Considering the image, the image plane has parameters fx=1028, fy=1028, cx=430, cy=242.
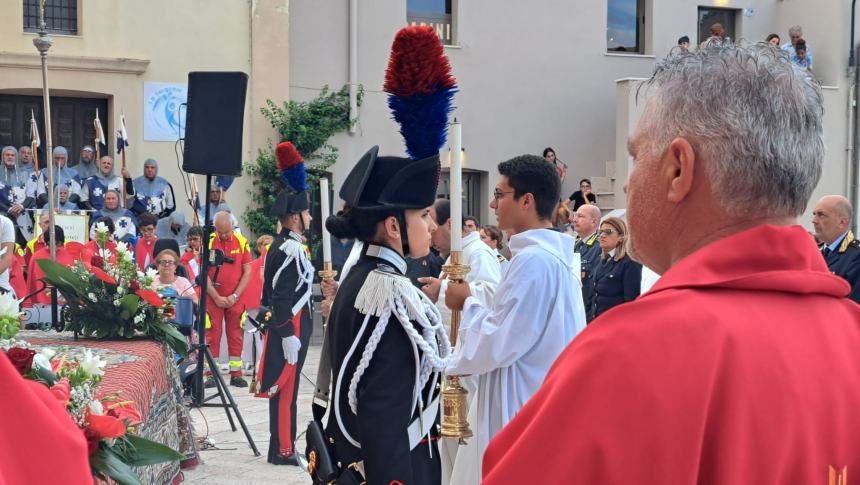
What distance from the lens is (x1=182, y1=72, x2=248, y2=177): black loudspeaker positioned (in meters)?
8.28

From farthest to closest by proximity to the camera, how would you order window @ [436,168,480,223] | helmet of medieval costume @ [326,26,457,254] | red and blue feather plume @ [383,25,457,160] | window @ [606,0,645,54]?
window @ [606,0,645,54] → window @ [436,168,480,223] → red and blue feather plume @ [383,25,457,160] → helmet of medieval costume @ [326,26,457,254]

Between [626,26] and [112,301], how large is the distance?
18480 mm

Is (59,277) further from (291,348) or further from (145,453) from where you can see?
(145,453)

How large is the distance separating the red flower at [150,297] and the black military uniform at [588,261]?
3995 mm

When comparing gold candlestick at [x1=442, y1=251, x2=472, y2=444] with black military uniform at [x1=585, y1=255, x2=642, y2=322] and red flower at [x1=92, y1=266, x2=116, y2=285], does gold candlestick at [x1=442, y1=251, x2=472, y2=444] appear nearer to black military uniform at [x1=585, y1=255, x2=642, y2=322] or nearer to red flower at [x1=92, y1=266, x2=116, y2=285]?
red flower at [x1=92, y1=266, x2=116, y2=285]

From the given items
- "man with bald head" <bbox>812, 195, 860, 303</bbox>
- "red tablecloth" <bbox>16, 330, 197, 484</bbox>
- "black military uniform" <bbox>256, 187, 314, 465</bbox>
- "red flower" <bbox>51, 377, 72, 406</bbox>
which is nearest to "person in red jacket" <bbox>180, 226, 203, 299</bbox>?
"black military uniform" <bbox>256, 187, 314, 465</bbox>

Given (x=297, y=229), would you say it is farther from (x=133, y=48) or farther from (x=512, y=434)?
(x=133, y=48)

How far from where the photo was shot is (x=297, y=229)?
29.0 ft

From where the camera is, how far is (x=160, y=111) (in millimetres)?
18328

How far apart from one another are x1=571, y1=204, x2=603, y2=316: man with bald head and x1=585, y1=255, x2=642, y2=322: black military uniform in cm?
20

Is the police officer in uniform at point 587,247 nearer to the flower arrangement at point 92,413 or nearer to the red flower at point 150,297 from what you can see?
the red flower at point 150,297

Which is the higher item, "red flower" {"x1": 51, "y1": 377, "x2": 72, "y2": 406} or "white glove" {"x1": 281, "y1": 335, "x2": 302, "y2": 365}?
"red flower" {"x1": 51, "y1": 377, "x2": 72, "y2": 406}

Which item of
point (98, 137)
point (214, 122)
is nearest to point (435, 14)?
point (98, 137)

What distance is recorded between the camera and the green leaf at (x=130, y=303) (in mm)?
6375
